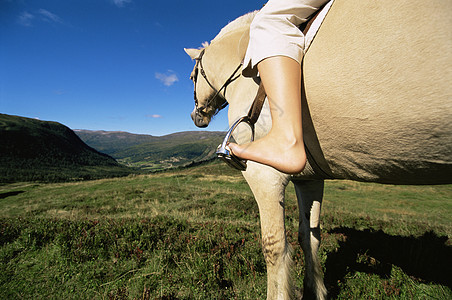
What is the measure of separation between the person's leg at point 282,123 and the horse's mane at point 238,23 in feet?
6.50

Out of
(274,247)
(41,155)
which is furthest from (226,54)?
(41,155)

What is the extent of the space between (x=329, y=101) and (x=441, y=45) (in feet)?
1.88

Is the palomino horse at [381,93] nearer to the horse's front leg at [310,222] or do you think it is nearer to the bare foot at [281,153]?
the bare foot at [281,153]

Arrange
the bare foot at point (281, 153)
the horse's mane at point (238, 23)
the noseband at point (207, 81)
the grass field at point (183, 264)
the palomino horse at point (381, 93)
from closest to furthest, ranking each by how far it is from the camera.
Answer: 1. the palomino horse at point (381, 93)
2. the bare foot at point (281, 153)
3. the grass field at point (183, 264)
4. the noseband at point (207, 81)
5. the horse's mane at point (238, 23)

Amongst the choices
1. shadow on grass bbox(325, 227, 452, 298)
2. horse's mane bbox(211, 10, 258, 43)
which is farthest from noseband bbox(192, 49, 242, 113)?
shadow on grass bbox(325, 227, 452, 298)

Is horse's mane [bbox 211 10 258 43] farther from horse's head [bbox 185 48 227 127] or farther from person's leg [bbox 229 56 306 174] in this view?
person's leg [bbox 229 56 306 174]

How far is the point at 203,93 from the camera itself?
3.95m

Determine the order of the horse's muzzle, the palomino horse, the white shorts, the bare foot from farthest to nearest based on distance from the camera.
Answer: the horse's muzzle < the white shorts < the bare foot < the palomino horse

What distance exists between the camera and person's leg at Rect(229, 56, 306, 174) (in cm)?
126

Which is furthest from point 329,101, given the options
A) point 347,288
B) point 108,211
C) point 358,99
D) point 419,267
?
point 108,211

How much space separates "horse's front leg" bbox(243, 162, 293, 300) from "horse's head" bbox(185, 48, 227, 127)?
1999 mm

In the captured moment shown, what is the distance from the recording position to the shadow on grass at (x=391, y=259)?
309cm

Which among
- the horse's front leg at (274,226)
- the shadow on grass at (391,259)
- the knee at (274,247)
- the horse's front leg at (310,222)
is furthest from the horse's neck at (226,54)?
the shadow on grass at (391,259)

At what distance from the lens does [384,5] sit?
1.21m
